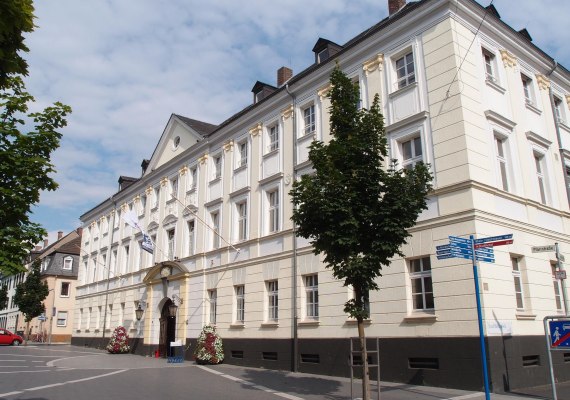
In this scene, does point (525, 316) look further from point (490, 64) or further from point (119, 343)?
point (119, 343)

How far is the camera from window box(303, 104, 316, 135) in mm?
20438

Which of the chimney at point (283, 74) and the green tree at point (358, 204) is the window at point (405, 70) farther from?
the chimney at point (283, 74)

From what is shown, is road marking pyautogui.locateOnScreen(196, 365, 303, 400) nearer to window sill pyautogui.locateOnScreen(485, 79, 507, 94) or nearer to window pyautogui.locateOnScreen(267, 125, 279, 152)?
window pyautogui.locateOnScreen(267, 125, 279, 152)

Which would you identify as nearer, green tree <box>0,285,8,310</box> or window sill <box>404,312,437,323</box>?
window sill <box>404,312,437,323</box>

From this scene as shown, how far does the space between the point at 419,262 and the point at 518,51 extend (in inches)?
340

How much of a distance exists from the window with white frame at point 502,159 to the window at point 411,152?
93.8 inches

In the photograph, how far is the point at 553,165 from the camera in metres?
17.9

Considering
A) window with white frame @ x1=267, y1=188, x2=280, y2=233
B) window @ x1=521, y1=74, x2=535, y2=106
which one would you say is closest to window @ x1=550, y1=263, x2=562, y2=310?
window @ x1=521, y1=74, x2=535, y2=106

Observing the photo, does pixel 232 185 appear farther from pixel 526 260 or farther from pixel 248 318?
pixel 526 260

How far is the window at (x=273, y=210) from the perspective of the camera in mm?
21469

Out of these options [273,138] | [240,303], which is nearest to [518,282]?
[273,138]

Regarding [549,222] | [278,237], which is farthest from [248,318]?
[549,222]

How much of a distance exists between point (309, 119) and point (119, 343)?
19241 mm

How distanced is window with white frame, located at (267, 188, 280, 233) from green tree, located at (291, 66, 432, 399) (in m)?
10.6
